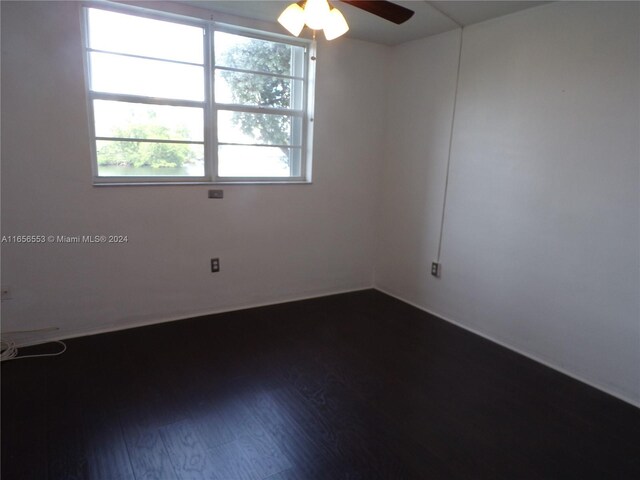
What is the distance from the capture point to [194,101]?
9.71 ft

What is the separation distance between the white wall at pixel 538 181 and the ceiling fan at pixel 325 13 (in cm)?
125

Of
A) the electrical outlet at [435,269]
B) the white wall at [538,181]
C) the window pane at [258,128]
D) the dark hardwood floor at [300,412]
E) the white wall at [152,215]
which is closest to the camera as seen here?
the dark hardwood floor at [300,412]

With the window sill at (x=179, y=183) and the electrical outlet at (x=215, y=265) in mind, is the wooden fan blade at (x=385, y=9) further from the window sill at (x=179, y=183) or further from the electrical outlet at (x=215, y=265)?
the electrical outlet at (x=215, y=265)

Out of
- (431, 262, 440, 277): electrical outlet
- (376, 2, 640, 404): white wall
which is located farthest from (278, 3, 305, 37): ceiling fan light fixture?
(431, 262, 440, 277): electrical outlet

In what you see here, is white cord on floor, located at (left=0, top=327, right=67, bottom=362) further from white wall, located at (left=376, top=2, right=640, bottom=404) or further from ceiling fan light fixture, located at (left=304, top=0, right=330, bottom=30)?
white wall, located at (left=376, top=2, right=640, bottom=404)

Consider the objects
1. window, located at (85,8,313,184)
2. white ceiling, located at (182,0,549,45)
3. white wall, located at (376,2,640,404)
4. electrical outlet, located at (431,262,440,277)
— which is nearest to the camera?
white wall, located at (376,2,640,404)

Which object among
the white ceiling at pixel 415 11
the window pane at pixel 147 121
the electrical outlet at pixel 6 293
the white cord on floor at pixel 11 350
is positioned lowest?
the white cord on floor at pixel 11 350

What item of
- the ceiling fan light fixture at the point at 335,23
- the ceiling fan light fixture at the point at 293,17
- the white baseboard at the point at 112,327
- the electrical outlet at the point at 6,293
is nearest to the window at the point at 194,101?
the electrical outlet at the point at 6,293

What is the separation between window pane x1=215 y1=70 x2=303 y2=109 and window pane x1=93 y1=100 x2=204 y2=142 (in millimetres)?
252

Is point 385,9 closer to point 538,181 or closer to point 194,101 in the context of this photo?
point 538,181

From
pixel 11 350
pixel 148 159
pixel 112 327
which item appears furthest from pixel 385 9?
pixel 11 350

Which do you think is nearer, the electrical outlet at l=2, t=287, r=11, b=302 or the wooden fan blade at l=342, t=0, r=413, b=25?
the wooden fan blade at l=342, t=0, r=413, b=25

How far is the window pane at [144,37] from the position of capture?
2.62 meters

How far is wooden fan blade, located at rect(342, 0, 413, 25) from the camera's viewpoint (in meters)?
1.73
